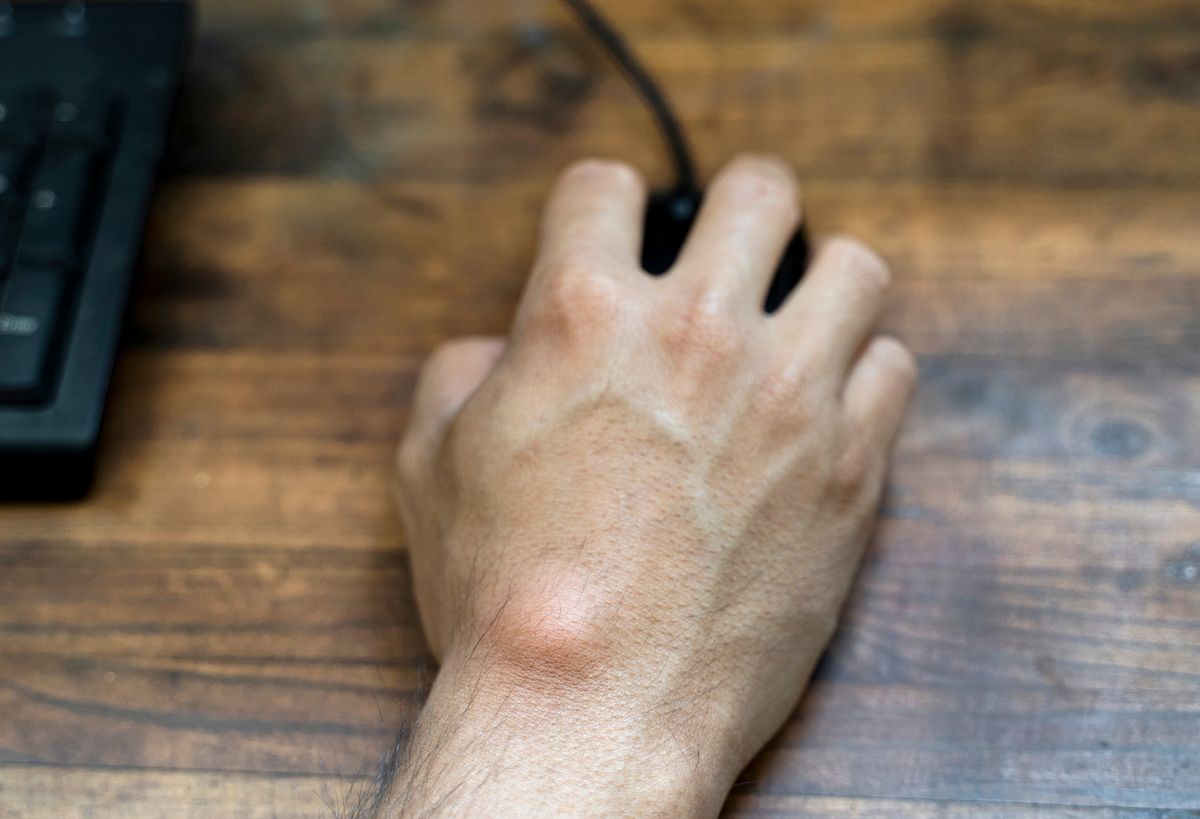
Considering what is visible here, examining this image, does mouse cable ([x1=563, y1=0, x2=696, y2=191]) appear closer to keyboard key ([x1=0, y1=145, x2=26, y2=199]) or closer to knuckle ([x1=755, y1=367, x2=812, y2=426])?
knuckle ([x1=755, y1=367, x2=812, y2=426])

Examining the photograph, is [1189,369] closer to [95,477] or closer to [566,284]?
[566,284]

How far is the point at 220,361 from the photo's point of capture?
0.53 m

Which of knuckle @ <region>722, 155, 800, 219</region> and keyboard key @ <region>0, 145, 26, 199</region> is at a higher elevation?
knuckle @ <region>722, 155, 800, 219</region>

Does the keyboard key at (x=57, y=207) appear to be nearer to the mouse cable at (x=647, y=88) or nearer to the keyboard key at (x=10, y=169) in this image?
the keyboard key at (x=10, y=169)

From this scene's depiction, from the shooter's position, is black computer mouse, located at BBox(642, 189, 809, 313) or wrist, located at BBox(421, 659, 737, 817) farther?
black computer mouse, located at BBox(642, 189, 809, 313)

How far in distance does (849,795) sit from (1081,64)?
40 centimetres

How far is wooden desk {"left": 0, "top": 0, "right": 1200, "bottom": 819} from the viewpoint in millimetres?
429

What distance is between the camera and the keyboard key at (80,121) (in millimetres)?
532

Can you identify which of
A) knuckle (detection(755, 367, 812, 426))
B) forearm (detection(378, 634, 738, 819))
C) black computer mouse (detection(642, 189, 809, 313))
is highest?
black computer mouse (detection(642, 189, 809, 313))

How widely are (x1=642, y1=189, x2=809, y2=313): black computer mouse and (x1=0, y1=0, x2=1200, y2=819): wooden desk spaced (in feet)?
0.15

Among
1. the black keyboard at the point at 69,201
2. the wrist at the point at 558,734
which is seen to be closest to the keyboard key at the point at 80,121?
the black keyboard at the point at 69,201

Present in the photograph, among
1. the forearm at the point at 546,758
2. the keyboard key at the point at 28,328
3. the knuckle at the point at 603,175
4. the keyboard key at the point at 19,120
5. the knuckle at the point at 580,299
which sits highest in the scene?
the keyboard key at the point at 19,120

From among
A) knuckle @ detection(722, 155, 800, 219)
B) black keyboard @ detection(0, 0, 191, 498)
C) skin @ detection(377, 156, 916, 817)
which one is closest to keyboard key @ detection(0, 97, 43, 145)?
black keyboard @ detection(0, 0, 191, 498)

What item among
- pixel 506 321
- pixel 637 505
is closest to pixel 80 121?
pixel 506 321
